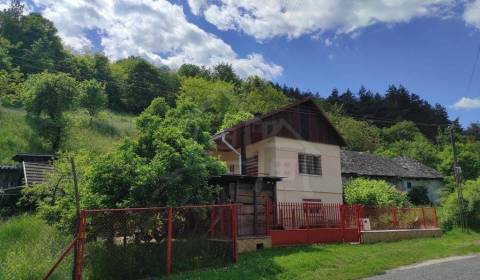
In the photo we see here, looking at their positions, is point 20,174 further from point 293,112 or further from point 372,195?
point 372,195

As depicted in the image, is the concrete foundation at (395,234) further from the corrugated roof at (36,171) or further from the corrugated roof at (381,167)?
the corrugated roof at (36,171)

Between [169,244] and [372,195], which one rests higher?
[372,195]

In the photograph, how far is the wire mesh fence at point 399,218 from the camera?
746 inches

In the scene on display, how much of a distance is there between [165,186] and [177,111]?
15217 mm

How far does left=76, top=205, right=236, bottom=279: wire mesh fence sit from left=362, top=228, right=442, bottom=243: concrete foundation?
8267mm

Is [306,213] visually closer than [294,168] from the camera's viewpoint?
Yes

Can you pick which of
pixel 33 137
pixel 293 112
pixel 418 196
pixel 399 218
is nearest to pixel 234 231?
pixel 399 218

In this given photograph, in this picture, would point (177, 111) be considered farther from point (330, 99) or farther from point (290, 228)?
point (330, 99)

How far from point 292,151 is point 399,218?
6525 mm

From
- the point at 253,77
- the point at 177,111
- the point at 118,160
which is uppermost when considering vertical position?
the point at 253,77

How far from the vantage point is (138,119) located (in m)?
15.6

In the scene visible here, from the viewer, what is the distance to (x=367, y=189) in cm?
2586

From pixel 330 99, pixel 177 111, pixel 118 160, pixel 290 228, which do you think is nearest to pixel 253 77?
pixel 330 99

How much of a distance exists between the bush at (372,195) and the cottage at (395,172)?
192 inches
